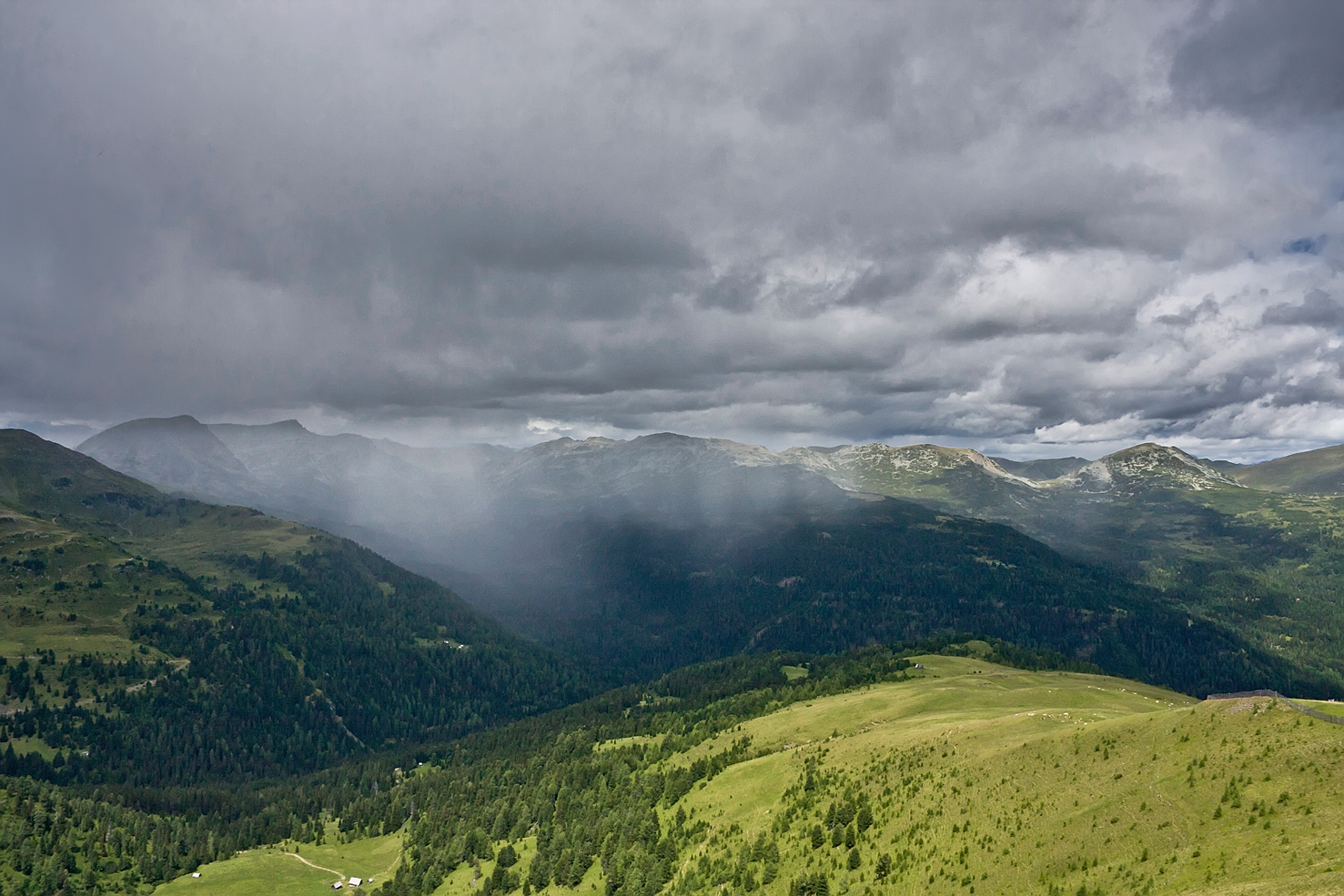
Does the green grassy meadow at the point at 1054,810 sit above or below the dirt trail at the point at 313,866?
above

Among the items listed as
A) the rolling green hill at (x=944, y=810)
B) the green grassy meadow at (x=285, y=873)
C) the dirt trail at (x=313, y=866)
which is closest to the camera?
the rolling green hill at (x=944, y=810)

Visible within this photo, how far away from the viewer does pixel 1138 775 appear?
213 ft

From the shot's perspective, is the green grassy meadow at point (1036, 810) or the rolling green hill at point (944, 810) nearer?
the green grassy meadow at point (1036, 810)

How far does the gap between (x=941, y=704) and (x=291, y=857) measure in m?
184

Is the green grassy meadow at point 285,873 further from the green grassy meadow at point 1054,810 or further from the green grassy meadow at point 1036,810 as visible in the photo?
the green grassy meadow at point 1054,810

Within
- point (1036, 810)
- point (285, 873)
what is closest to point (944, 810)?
point (1036, 810)

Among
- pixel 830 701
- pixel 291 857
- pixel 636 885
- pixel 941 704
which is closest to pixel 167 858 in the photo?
pixel 291 857

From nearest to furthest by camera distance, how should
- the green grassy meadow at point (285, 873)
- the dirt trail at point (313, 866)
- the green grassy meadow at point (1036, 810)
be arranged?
1. the green grassy meadow at point (1036, 810)
2. the green grassy meadow at point (285, 873)
3. the dirt trail at point (313, 866)

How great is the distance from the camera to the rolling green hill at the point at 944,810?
51531mm

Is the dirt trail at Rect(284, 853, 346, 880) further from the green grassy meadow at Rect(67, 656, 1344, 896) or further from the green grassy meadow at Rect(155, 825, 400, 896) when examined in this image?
the green grassy meadow at Rect(67, 656, 1344, 896)

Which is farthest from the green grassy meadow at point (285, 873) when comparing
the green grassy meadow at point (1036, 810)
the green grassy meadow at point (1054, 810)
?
the green grassy meadow at point (1054, 810)

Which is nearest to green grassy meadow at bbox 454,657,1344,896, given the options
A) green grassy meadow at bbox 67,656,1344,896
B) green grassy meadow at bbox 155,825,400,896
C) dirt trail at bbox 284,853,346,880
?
green grassy meadow at bbox 67,656,1344,896

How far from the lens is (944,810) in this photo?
76.9 m

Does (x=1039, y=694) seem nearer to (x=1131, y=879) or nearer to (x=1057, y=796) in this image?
(x=1057, y=796)
